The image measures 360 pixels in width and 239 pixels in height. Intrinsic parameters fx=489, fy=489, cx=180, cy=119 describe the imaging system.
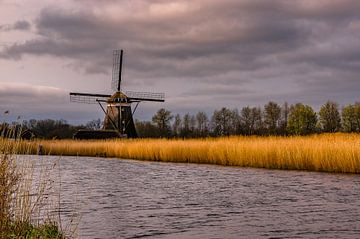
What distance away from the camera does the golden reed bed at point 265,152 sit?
15.9 metres

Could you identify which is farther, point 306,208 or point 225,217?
point 306,208

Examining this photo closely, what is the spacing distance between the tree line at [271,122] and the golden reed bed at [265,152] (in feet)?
103

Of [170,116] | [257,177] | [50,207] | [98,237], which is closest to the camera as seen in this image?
[98,237]

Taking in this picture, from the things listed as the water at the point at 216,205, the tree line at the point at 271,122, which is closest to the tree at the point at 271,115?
the tree line at the point at 271,122

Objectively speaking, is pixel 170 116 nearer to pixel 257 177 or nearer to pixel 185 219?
pixel 257 177

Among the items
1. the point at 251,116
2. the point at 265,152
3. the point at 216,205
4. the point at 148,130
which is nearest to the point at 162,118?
the point at 148,130

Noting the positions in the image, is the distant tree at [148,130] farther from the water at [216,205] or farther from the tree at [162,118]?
the water at [216,205]

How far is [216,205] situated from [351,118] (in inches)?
2476

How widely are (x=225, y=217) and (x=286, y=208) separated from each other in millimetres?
1542

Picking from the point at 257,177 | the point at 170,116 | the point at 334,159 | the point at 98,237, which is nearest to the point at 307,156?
the point at 334,159

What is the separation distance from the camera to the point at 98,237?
6820 millimetres

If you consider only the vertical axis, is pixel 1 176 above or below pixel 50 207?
above

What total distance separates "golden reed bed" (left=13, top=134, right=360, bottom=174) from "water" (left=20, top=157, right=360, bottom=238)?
2.90ft

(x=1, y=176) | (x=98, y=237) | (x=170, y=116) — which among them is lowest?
(x=98, y=237)
